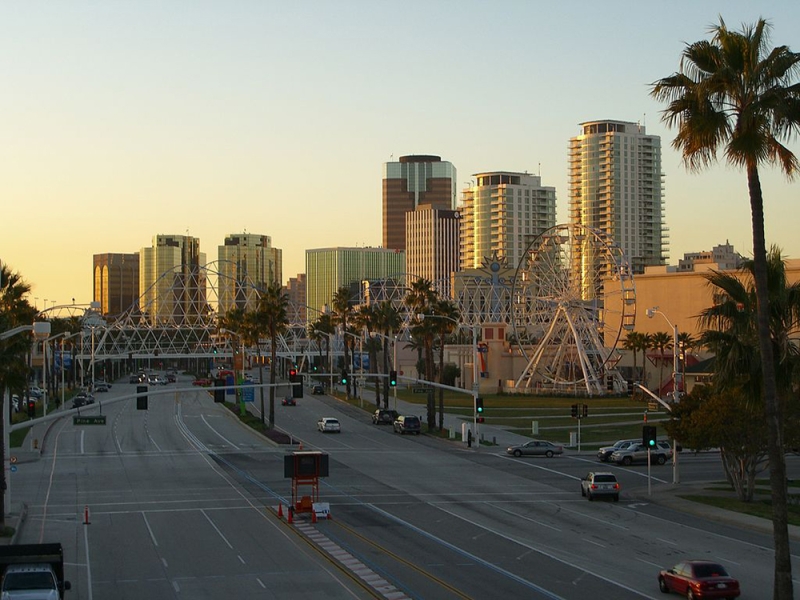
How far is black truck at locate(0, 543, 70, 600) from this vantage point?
28.0 metres

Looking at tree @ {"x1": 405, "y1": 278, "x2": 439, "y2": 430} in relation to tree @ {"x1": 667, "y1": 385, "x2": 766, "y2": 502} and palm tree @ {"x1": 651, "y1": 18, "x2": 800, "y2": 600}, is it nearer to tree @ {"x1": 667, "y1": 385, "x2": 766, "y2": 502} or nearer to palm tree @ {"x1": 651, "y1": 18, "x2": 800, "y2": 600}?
tree @ {"x1": 667, "y1": 385, "x2": 766, "y2": 502}

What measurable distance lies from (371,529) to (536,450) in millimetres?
32238

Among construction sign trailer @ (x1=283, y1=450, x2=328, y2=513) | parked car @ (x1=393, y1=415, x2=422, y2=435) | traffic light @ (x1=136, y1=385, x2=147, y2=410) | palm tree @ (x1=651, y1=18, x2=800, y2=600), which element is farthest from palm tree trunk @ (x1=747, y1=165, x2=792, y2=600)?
parked car @ (x1=393, y1=415, x2=422, y2=435)

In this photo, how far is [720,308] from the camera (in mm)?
32625

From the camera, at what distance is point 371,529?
1699 inches

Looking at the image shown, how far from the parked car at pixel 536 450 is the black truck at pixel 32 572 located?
153 feet

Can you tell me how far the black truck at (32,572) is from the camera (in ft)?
92.0

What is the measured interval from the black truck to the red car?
53.7 feet

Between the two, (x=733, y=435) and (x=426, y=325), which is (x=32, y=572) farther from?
(x=426, y=325)

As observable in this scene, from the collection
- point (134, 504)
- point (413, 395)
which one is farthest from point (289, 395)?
point (134, 504)

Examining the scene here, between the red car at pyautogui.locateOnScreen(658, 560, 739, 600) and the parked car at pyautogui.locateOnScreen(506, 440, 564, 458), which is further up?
the red car at pyautogui.locateOnScreen(658, 560, 739, 600)

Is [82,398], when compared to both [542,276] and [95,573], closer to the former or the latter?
[542,276]

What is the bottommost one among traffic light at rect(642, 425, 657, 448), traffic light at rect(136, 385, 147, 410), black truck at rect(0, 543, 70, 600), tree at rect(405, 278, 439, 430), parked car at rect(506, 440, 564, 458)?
parked car at rect(506, 440, 564, 458)

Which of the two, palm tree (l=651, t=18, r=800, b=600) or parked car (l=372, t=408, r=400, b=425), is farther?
parked car (l=372, t=408, r=400, b=425)
